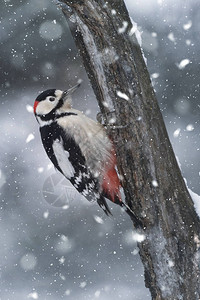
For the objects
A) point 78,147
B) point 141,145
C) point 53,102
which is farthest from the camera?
point 53,102

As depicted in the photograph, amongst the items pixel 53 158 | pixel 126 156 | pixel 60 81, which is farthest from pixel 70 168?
pixel 60 81

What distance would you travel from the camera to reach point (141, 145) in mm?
2119

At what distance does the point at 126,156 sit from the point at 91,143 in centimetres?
45

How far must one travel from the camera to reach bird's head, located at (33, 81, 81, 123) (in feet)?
9.06

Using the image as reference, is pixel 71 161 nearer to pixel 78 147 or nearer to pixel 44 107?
pixel 78 147

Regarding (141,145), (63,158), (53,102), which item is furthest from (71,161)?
(141,145)

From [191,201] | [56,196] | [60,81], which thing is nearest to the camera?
[191,201]

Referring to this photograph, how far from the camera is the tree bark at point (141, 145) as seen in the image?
2.08 metres

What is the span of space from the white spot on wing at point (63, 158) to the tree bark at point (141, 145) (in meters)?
0.56

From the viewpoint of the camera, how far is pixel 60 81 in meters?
4.88

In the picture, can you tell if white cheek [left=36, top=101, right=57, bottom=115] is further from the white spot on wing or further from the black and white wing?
the white spot on wing

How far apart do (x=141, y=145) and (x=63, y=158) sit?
2.38 ft

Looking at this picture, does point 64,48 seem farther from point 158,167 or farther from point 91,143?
point 158,167

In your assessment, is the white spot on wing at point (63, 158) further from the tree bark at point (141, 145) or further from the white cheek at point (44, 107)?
the tree bark at point (141, 145)
